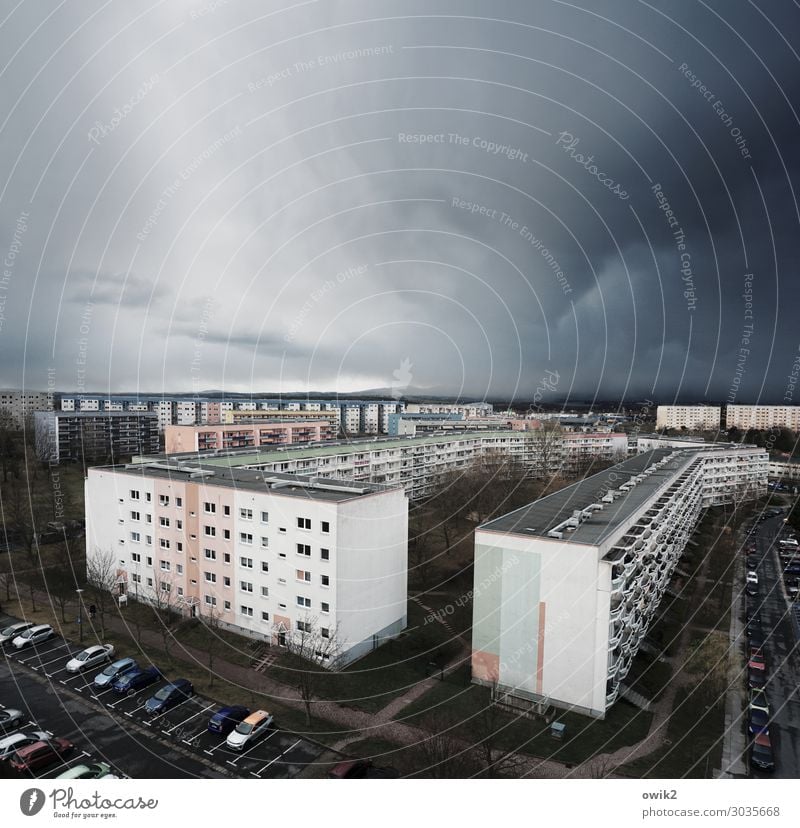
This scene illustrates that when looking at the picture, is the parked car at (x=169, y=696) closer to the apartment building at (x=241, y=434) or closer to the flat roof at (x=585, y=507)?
the flat roof at (x=585, y=507)

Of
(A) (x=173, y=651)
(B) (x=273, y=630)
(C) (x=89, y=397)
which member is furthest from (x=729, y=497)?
(C) (x=89, y=397)

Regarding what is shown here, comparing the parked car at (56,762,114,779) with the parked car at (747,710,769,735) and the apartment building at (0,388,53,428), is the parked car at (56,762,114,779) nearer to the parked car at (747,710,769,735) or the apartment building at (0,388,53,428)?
the parked car at (747,710,769,735)

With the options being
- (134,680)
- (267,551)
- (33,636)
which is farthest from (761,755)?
(33,636)

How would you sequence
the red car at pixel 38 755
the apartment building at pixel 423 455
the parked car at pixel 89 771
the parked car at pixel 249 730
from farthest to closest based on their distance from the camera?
1. the apartment building at pixel 423 455
2. the parked car at pixel 249 730
3. the red car at pixel 38 755
4. the parked car at pixel 89 771

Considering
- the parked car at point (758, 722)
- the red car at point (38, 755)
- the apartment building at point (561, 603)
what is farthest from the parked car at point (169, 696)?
the parked car at point (758, 722)

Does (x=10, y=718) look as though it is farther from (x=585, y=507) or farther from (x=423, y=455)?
(x=423, y=455)
